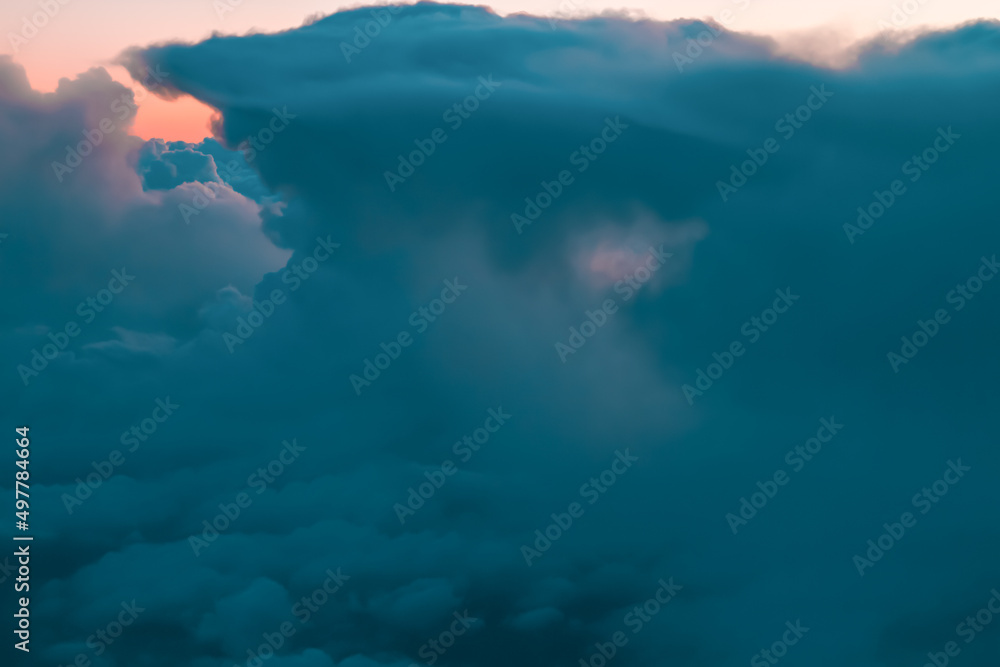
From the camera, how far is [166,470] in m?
122

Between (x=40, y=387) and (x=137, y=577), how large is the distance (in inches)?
2964

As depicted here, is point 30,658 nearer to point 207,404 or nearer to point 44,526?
point 44,526
